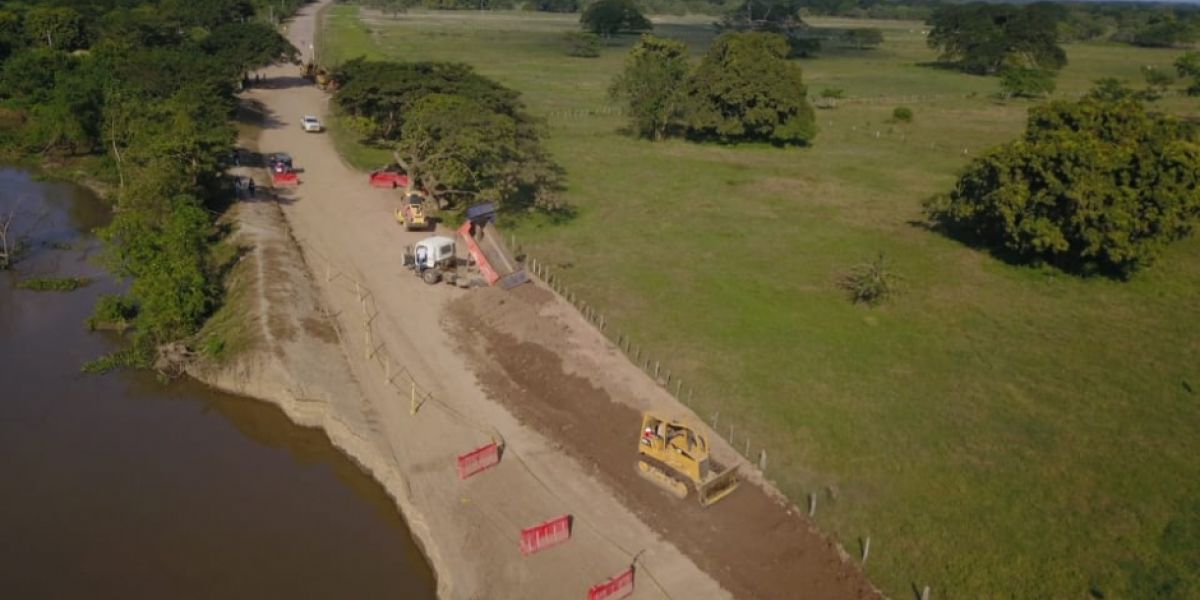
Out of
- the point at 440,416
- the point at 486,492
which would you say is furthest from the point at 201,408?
the point at 486,492

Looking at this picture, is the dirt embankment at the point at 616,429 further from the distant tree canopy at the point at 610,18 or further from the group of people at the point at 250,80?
the distant tree canopy at the point at 610,18

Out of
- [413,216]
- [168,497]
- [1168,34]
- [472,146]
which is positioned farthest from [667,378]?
[1168,34]

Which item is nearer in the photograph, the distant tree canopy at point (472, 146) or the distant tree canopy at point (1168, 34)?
the distant tree canopy at point (472, 146)

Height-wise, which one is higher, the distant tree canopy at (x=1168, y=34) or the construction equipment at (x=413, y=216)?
the distant tree canopy at (x=1168, y=34)

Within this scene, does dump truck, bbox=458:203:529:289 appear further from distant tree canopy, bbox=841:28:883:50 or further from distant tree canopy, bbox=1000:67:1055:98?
distant tree canopy, bbox=841:28:883:50

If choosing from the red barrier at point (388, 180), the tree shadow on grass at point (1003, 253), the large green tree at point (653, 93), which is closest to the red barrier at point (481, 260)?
the red barrier at point (388, 180)

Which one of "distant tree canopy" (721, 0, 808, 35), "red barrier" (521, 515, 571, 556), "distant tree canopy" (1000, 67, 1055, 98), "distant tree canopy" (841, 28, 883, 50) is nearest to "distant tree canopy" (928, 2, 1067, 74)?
"distant tree canopy" (1000, 67, 1055, 98)
